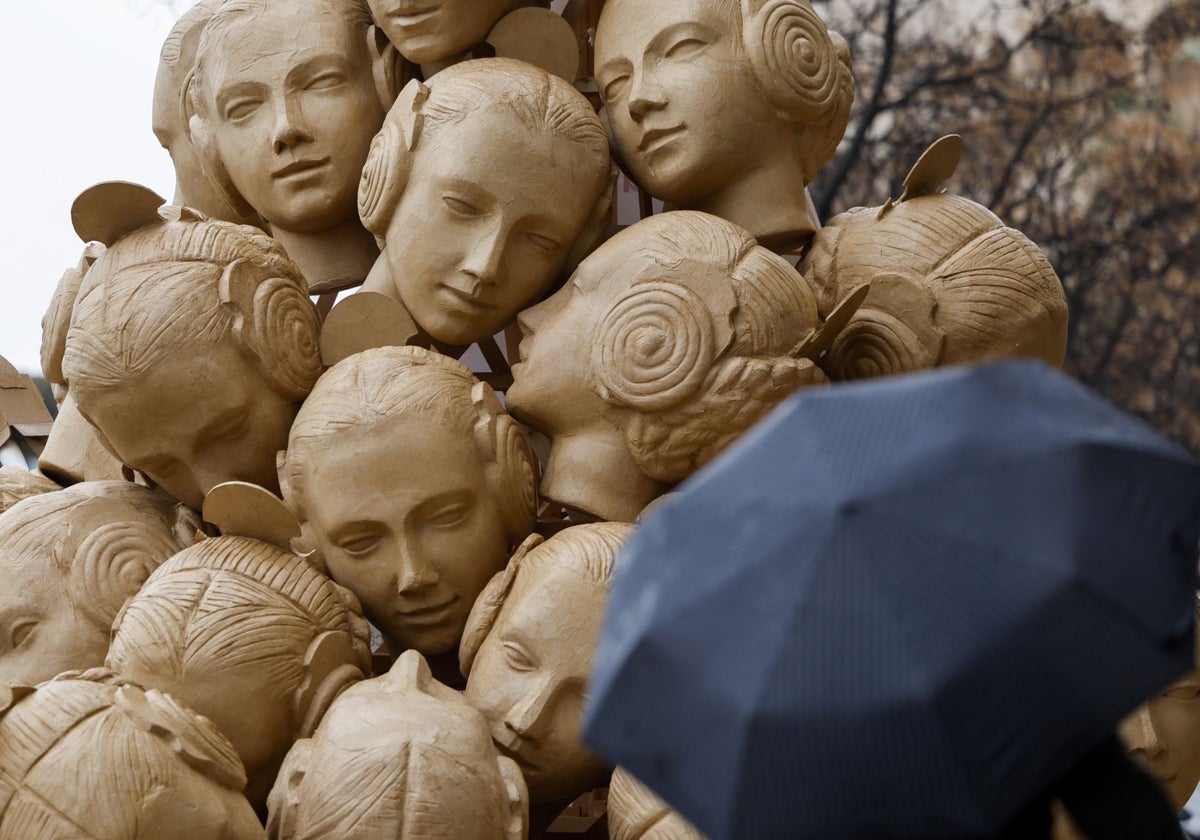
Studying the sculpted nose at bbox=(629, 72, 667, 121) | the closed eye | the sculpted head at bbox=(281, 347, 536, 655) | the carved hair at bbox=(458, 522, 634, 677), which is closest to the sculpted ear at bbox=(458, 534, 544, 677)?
the carved hair at bbox=(458, 522, 634, 677)

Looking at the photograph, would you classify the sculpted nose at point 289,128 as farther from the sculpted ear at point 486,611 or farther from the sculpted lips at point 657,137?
the sculpted ear at point 486,611

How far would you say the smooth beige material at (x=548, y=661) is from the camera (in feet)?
9.51

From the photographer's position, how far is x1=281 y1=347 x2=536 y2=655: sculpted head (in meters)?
3.12

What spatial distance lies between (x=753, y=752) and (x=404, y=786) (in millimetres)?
1559

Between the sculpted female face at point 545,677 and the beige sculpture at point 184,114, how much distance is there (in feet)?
5.20

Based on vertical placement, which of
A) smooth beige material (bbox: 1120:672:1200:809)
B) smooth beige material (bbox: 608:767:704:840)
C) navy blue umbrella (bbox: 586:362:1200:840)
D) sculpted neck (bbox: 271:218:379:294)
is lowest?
smooth beige material (bbox: 1120:672:1200:809)

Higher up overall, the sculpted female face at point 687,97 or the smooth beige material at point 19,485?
the sculpted female face at point 687,97

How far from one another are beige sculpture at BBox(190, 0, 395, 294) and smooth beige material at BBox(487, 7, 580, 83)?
0.31m

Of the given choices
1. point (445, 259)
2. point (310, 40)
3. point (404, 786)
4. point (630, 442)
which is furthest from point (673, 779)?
point (310, 40)

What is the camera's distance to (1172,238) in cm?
780

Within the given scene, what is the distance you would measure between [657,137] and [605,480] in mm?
747

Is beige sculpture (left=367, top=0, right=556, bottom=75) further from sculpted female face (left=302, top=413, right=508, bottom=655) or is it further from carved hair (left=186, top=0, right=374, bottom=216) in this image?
sculpted female face (left=302, top=413, right=508, bottom=655)

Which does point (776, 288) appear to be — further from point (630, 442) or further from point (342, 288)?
point (342, 288)

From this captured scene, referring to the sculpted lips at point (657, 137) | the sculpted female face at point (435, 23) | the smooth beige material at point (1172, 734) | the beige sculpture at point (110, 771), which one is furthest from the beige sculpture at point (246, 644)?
the smooth beige material at point (1172, 734)
